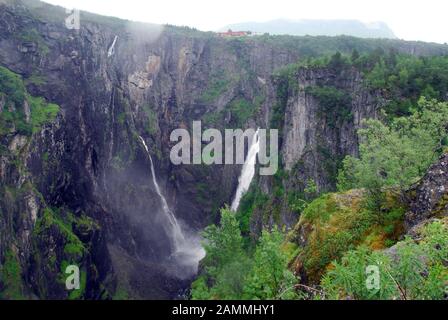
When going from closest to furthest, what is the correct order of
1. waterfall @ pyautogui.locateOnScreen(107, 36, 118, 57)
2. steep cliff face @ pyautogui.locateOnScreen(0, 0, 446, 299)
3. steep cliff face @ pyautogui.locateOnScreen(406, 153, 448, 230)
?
steep cliff face @ pyautogui.locateOnScreen(406, 153, 448, 230) → steep cliff face @ pyautogui.locateOnScreen(0, 0, 446, 299) → waterfall @ pyautogui.locateOnScreen(107, 36, 118, 57)

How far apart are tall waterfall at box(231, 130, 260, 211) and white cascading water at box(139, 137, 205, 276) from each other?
29.6ft

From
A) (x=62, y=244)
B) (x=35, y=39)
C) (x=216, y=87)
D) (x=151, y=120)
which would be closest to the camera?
(x=62, y=244)

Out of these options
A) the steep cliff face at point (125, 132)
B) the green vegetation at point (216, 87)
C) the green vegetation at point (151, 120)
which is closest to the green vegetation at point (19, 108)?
the steep cliff face at point (125, 132)

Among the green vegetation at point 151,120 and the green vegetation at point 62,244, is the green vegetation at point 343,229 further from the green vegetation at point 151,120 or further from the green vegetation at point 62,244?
the green vegetation at point 151,120

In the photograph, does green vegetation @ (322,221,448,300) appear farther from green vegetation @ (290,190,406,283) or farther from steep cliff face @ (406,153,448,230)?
green vegetation @ (290,190,406,283)

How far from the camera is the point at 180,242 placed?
76938mm

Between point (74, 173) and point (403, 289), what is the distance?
62.2 metres

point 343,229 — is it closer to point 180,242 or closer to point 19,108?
point 19,108

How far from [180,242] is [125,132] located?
69.0ft

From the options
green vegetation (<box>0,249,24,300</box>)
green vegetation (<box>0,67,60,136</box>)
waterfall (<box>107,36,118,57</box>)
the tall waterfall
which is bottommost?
green vegetation (<box>0,249,24,300</box>)

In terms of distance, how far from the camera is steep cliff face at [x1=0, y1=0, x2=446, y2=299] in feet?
179

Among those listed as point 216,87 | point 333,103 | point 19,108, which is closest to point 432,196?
point 333,103

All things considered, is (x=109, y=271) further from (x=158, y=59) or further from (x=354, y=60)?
(x=158, y=59)

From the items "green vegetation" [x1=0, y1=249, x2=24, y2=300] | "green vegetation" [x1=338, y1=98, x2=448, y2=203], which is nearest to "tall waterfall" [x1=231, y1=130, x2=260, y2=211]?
"green vegetation" [x1=0, y1=249, x2=24, y2=300]
